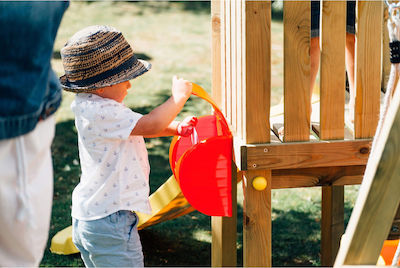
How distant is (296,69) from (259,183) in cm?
54

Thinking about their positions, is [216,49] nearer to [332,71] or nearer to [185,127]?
[185,127]

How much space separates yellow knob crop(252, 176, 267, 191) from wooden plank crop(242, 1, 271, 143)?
179mm

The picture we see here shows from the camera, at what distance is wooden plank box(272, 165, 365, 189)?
2914 millimetres

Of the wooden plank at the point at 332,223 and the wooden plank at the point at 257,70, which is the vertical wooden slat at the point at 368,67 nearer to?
the wooden plank at the point at 257,70

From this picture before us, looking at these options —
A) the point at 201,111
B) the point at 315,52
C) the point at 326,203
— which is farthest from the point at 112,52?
the point at 201,111

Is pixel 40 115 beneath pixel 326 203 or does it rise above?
above

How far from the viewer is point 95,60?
108 inches

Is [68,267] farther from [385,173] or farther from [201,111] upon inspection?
[201,111]

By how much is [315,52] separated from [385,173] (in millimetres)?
2136

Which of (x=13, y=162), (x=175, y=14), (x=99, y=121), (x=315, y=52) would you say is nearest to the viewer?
(x=13, y=162)

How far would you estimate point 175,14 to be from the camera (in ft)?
41.9

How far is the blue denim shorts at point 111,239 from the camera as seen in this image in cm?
278

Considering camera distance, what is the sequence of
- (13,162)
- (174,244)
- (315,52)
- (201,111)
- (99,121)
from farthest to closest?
1. (201,111)
2. (174,244)
3. (315,52)
4. (99,121)
5. (13,162)

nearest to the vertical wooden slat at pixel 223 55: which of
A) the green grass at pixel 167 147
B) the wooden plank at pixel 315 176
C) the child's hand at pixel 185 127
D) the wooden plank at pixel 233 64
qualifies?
the wooden plank at pixel 233 64
